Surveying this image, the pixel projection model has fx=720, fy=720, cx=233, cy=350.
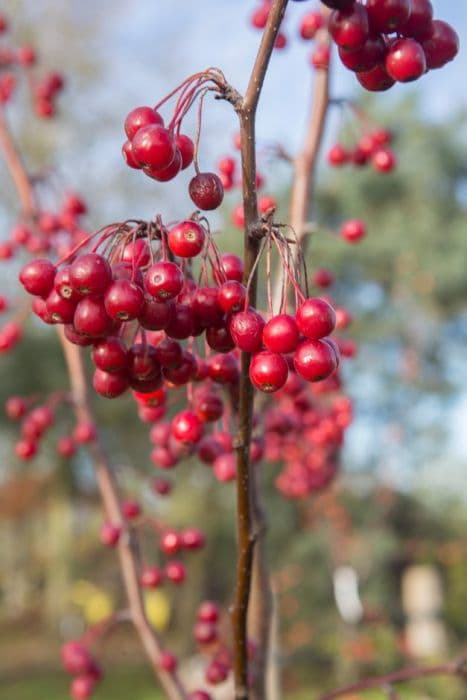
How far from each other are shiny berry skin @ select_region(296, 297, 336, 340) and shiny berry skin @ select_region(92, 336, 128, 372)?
0.54 feet

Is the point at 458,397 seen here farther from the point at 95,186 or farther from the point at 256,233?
the point at 256,233

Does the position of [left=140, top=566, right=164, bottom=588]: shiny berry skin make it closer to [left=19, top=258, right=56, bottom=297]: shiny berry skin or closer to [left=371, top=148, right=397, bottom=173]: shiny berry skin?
[left=19, top=258, right=56, bottom=297]: shiny berry skin

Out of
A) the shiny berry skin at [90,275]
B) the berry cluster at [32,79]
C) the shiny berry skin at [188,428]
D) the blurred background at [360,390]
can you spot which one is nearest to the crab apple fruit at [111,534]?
the shiny berry skin at [188,428]

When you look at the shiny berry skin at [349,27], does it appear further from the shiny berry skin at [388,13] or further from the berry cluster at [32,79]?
the berry cluster at [32,79]

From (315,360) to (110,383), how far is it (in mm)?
195

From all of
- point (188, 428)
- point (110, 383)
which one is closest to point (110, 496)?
point (188, 428)

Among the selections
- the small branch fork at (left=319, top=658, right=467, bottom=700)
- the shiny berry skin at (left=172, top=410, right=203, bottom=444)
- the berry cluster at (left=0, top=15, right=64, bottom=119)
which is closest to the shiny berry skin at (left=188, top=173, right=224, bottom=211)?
the shiny berry skin at (left=172, top=410, right=203, bottom=444)

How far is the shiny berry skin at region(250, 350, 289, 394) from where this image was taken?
1.94 feet

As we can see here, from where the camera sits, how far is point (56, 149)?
856 centimetres

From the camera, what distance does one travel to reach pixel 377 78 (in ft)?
1.86

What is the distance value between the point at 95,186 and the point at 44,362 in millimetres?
2350

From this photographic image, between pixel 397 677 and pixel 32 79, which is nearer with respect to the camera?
pixel 397 677

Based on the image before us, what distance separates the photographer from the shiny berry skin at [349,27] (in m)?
0.51

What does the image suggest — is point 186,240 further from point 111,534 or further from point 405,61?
point 111,534
